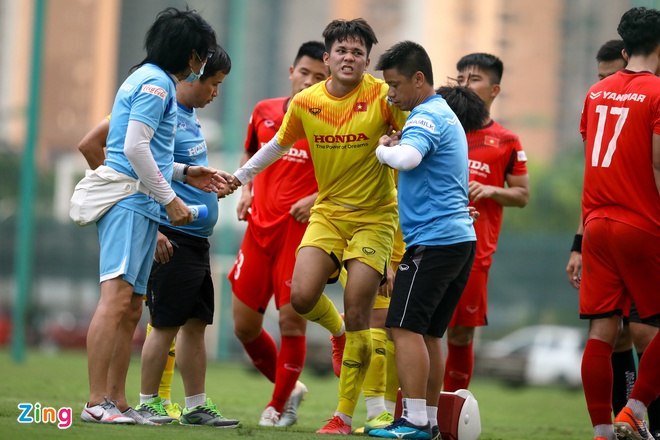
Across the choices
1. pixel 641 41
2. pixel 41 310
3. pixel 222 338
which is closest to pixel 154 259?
pixel 641 41

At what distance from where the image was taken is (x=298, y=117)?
19.6ft

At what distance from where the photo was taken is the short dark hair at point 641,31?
536cm

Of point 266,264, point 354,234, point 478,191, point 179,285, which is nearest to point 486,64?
point 478,191

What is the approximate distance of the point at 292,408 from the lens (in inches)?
268

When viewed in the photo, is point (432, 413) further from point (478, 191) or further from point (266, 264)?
point (266, 264)

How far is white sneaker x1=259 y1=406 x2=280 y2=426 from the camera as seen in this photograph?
6414 mm

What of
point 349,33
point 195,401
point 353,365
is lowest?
point 195,401

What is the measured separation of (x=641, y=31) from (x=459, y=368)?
103 inches

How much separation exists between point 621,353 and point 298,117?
2.61 m

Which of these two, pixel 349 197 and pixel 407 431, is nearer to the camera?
pixel 407 431

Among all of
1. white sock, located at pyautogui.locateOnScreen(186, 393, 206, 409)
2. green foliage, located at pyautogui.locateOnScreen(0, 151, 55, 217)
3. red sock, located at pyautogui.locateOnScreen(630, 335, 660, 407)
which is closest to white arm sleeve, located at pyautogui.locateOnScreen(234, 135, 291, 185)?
white sock, located at pyautogui.locateOnScreen(186, 393, 206, 409)

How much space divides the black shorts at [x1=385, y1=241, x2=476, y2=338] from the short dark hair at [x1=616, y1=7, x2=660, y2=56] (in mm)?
1424

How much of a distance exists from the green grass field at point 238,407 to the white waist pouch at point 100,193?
108 cm

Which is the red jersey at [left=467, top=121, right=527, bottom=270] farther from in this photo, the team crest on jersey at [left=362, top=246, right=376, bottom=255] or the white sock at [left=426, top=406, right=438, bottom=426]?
the white sock at [left=426, top=406, right=438, bottom=426]
